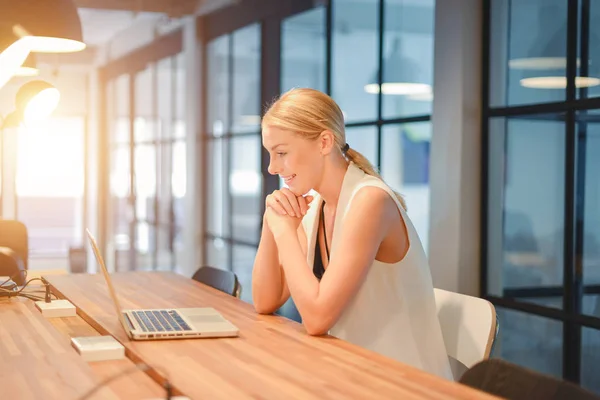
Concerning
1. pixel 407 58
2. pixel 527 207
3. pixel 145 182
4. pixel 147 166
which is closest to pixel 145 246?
pixel 145 182

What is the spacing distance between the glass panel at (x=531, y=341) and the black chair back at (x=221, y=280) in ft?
3.60

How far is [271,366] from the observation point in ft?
5.57

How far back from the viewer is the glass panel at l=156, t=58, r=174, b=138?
8055 millimetres

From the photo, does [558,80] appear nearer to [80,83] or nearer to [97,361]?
[97,361]

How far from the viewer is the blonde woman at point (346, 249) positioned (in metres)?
2.03

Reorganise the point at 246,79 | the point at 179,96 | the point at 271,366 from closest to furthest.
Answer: the point at 271,366
the point at 246,79
the point at 179,96

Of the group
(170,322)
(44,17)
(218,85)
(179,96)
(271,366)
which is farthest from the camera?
(179,96)

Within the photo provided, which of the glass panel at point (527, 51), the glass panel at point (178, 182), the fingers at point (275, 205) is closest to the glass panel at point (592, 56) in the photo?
the glass panel at point (527, 51)

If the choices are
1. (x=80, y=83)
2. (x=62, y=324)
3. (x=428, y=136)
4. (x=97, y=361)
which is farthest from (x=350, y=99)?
(x=80, y=83)

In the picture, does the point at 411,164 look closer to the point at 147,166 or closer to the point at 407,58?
the point at 407,58

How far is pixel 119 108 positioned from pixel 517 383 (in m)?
9.10

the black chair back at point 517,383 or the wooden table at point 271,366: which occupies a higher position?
the black chair back at point 517,383

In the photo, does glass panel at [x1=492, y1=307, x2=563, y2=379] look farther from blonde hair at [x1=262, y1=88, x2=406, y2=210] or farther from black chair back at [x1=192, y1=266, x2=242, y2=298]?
blonde hair at [x1=262, y1=88, x2=406, y2=210]

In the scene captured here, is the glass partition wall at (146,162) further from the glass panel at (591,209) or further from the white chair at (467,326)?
the white chair at (467,326)
